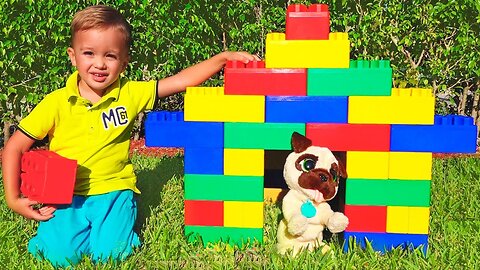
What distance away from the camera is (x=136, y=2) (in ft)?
16.1

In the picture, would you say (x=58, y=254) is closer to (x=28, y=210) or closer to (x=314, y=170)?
(x=28, y=210)

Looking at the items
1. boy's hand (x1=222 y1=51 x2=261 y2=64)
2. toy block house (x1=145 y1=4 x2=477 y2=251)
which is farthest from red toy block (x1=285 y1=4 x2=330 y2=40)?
boy's hand (x1=222 y1=51 x2=261 y2=64)

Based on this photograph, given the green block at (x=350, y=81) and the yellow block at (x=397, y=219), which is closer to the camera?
the green block at (x=350, y=81)

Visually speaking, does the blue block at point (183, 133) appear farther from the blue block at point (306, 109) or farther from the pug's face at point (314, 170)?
the pug's face at point (314, 170)

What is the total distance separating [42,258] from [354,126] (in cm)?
155

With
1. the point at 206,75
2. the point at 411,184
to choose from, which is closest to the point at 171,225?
the point at 206,75

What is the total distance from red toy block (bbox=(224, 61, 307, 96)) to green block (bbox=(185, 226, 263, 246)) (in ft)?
2.16

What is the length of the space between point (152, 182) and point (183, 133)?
1.56 metres

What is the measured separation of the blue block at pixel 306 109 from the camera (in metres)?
2.51

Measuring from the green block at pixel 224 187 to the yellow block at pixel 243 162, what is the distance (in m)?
0.02

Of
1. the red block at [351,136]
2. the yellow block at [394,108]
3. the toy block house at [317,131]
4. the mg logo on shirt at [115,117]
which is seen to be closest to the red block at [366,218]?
the toy block house at [317,131]

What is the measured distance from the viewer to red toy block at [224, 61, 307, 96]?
8.25 ft

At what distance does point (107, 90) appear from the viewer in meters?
2.81

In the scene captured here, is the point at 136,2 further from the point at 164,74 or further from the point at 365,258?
the point at 365,258
